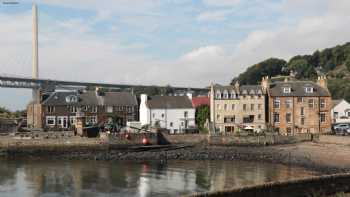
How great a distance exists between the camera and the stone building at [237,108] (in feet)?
264

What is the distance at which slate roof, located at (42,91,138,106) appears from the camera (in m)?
88.3

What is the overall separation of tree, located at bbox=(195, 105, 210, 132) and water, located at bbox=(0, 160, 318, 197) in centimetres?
2916

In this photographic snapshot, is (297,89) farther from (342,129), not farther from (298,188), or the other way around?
(298,188)

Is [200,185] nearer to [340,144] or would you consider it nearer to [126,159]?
[126,159]

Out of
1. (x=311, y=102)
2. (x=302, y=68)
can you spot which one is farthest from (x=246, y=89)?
(x=302, y=68)

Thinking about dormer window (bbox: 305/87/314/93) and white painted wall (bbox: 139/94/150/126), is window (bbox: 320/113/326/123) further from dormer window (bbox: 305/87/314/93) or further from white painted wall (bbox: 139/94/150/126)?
white painted wall (bbox: 139/94/150/126)

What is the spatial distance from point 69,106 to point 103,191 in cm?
5259

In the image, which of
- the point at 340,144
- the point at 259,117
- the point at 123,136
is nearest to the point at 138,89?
the point at 259,117

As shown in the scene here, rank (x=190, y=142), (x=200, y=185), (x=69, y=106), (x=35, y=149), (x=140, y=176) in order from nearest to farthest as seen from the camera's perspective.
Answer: (x=200, y=185)
(x=140, y=176)
(x=35, y=149)
(x=190, y=142)
(x=69, y=106)

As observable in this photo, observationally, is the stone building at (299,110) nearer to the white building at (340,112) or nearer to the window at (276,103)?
the window at (276,103)

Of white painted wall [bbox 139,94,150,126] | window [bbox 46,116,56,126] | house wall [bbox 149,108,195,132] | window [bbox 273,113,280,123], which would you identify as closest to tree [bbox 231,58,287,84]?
white painted wall [bbox 139,94,150,126]

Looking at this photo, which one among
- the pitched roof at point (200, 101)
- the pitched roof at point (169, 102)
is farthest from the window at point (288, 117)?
the pitched roof at point (169, 102)

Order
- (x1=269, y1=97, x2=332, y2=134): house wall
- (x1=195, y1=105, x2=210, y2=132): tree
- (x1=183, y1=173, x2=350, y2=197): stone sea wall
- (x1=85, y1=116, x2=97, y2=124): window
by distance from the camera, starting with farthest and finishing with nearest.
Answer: (x1=85, y1=116, x2=97, y2=124): window → (x1=195, y1=105, x2=210, y2=132): tree → (x1=269, y1=97, x2=332, y2=134): house wall → (x1=183, y1=173, x2=350, y2=197): stone sea wall

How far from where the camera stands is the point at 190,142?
70.1m
